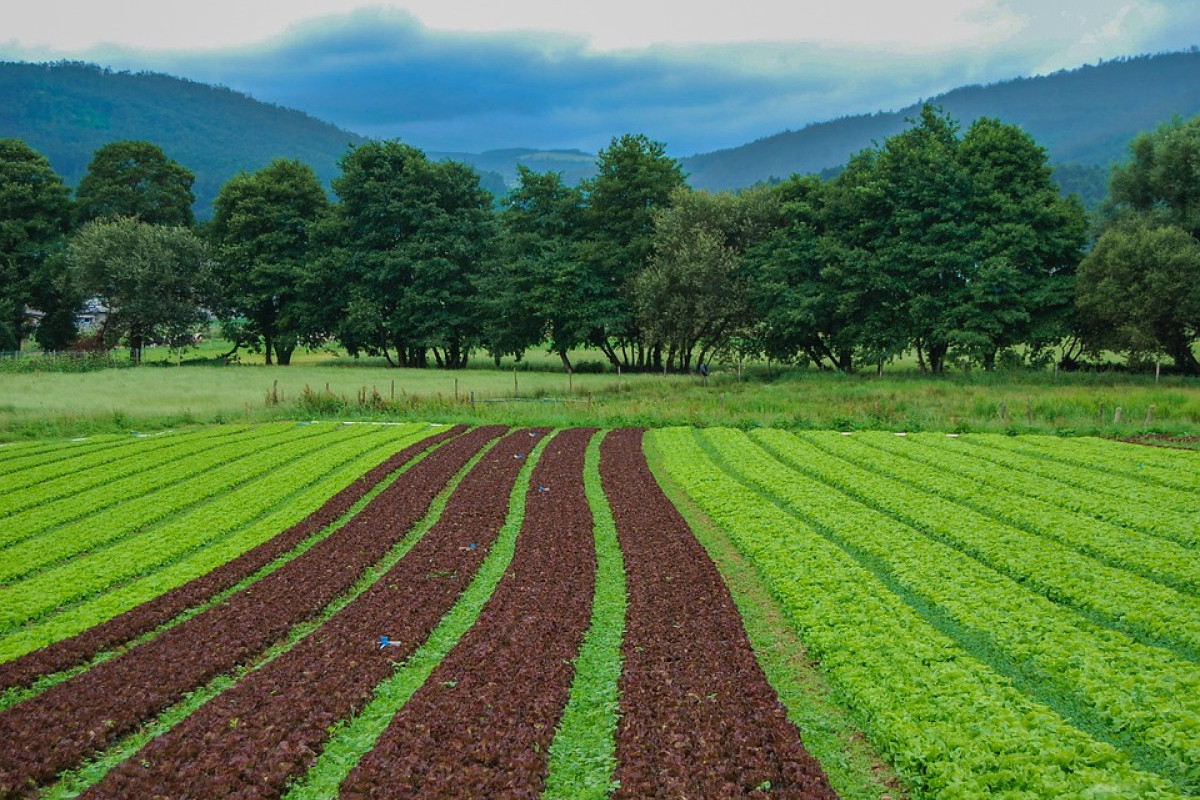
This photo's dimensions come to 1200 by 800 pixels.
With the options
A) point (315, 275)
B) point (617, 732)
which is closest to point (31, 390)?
point (315, 275)

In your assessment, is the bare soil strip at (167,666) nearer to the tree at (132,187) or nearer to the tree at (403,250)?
the tree at (403,250)

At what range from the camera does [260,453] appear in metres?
26.6

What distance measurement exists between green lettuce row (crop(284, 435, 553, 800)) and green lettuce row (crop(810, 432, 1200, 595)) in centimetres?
1114

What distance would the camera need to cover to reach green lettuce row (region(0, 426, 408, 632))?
1311 cm

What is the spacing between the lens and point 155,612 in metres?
12.4

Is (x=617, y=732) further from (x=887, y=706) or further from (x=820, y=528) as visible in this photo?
(x=820, y=528)

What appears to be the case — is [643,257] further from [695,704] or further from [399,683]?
[695,704]

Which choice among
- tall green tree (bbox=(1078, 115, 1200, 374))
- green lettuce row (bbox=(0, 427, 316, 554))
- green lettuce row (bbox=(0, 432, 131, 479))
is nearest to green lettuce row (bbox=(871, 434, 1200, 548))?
green lettuce row (bbox=(0, 427, 316, 554))

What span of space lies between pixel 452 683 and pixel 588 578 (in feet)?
15.0

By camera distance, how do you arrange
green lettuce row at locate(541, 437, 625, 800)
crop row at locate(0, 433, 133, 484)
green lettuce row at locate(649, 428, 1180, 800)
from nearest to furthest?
green lettuce row at locate(649, 428, 1180, 800) < green lettuce row at locate(541, 437, 625, 800) < crop row at locate(0, 433, 133, 484)

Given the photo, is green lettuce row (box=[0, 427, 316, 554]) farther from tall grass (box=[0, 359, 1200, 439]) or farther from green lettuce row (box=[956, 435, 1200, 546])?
green lettuce row (box=[956, 435, 1200, 546])

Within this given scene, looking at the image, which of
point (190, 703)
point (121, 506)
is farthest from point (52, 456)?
point (190, 703)

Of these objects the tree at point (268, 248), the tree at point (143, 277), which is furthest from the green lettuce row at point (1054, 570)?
the tree at point (143, 277)

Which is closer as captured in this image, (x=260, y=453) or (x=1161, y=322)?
(x=260, y=453)
